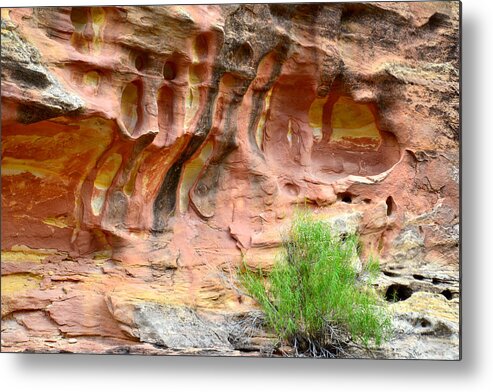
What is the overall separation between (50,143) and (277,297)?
1583 millimetres

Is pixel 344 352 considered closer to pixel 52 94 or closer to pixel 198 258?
pixel 198 258

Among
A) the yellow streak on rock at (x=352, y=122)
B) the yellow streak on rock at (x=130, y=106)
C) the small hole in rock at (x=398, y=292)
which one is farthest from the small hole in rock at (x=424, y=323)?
the yellow streak on rock at (x=130, y=106)

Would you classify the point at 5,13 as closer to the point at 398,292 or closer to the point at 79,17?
the point at 79,17

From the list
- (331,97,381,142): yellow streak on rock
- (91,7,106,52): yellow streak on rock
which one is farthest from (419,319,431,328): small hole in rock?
(91,7,106,52): yellow streak on rock

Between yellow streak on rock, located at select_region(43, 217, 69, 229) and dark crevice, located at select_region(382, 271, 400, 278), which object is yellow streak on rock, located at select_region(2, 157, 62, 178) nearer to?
yellow streak on rock, located at select_region(43, 217, 69, 229)

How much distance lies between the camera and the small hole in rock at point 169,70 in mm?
5898

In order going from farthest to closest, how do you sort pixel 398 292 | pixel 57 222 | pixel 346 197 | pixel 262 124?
1. pixel 346 197
2. pixel 262 124
3. pixel 398 292
4. pixel 57 222

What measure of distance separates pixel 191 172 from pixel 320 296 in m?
1.18

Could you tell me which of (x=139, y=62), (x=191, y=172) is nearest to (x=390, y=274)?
(x=191, y=172)

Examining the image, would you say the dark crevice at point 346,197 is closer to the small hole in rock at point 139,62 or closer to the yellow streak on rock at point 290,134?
the yellow streak on rock at point 290,134

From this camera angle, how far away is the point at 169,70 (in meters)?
5.93

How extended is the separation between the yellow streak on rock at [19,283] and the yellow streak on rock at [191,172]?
994 mm

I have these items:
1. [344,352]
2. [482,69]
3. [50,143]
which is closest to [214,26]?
[50,143]

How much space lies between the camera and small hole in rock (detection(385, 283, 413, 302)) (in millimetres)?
6074
